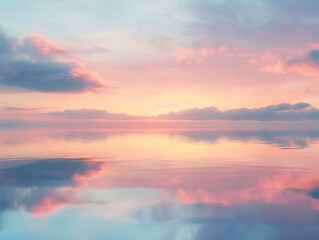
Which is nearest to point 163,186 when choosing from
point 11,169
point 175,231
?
point 175,231

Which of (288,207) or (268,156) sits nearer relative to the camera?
(288,207)

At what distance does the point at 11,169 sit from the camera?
25531 mm

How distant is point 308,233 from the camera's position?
42.0ft

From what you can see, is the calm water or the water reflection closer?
the calm water

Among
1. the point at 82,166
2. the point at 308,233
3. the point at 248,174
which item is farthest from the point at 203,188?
the point at 82,166

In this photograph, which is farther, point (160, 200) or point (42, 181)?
point (42, 181)

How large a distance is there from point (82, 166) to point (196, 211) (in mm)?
14071

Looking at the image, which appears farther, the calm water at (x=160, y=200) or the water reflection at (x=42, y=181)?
the water reflection at (x=42, y=181)

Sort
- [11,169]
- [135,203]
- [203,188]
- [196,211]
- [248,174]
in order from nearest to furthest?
[196,211]
[135,203]
[203,188]
[248,174]
[11,169]

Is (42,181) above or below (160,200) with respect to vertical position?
above

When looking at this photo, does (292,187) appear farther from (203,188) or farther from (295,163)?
(295,163)

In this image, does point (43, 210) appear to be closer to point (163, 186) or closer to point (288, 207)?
point (163, 186)

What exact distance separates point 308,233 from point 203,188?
7.26 m

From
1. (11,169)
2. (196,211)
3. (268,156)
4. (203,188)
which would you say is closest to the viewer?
(196,211)
